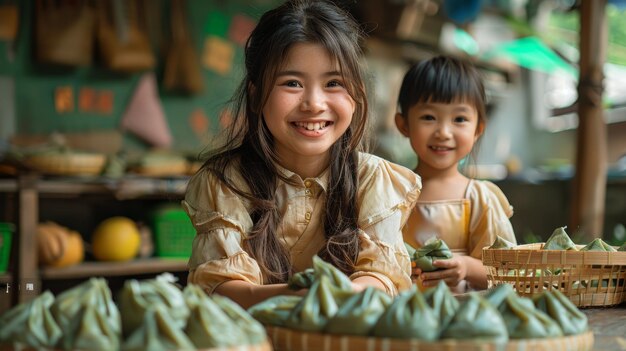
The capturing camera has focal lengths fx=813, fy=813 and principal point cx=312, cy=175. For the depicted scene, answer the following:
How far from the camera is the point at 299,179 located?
6.65 ft

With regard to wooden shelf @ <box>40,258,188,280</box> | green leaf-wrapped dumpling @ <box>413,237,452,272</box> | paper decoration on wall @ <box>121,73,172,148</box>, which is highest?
paper decoration on wall @ <box>121,73,172,148</box>

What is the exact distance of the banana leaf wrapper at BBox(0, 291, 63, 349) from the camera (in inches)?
36.6

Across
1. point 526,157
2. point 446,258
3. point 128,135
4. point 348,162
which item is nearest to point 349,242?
point 348,162

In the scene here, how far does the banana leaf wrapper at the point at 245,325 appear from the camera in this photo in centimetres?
92

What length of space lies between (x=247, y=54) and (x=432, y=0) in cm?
503

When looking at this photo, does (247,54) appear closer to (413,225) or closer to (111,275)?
(413,225)

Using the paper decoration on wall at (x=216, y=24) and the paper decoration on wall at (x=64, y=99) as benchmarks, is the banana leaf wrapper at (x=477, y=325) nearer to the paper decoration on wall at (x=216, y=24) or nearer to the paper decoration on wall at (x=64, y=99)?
the paper decoration on wall at (x=64, y=99)

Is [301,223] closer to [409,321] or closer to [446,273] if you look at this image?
[446,273]

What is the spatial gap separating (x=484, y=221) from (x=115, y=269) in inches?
113

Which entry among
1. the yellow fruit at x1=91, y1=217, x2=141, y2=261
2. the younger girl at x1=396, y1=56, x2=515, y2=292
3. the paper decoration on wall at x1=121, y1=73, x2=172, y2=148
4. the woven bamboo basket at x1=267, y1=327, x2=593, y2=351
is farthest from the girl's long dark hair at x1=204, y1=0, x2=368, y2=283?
the paper decoration on wall at x1=121, y1=73, x2=172, y2=148

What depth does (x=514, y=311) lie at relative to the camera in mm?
1039

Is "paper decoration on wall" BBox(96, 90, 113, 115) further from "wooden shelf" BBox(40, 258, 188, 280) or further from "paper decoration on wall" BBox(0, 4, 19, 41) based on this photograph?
"wooden shelf" BBox(40, 258, 188, 280)

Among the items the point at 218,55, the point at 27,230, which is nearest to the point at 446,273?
the point at 27,230

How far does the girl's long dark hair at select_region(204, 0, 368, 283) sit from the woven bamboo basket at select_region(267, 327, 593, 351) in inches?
34.8
